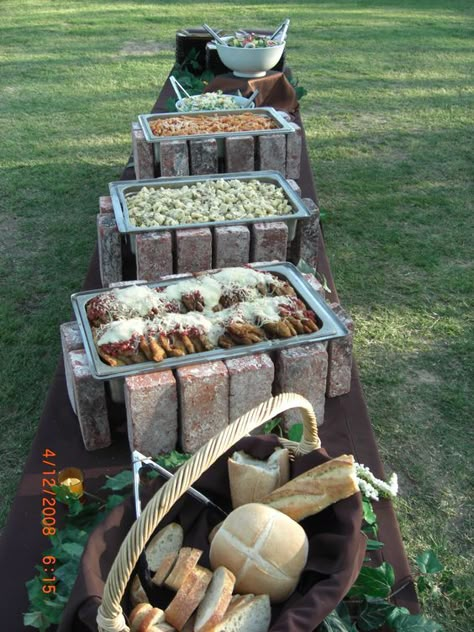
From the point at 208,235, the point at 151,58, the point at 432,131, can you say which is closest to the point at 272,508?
the point at 208,235

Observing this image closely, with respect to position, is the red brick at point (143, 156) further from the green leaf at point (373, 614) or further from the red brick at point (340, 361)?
the green leaf at point (373, 614)

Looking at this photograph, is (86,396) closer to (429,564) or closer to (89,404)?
(89,404)

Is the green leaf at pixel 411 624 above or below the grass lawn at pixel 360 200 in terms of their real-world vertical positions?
above

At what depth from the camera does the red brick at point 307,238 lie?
2.08 meters

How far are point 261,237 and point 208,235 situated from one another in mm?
163

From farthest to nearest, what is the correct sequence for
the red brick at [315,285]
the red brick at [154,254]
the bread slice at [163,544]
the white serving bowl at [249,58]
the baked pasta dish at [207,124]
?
the white serving bowl at [249,58], the baked pasta dish at [207,124], the red brick at [154,254], the red brick at [315,285], the bread slice at [163,544]

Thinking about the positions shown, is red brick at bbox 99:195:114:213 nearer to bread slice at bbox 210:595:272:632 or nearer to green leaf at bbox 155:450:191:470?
green leaf at bbox 155:450:191:470

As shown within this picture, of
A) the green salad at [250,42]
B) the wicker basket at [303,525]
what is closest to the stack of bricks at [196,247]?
the wicker basket at [303,525]

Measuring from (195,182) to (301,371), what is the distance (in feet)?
3.36

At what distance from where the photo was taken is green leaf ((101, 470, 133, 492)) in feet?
4.19

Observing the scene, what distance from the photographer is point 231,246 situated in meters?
1.96

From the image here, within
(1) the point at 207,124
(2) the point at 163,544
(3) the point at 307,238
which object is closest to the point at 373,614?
(2) the point at 163,544

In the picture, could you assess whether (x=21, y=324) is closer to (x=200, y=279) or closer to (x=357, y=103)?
(x=200, y=279)

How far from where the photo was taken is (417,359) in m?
2.71
